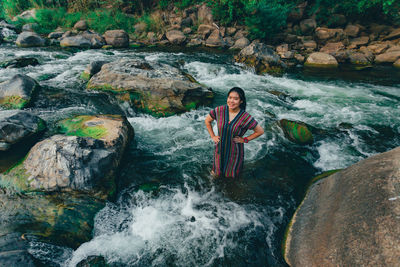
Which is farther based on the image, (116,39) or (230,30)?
(230,30)

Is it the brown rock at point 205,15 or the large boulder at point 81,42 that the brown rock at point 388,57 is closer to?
the brown rock at point 205,15

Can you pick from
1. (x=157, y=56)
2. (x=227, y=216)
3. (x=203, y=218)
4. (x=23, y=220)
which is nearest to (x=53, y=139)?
(x=23, y=220)

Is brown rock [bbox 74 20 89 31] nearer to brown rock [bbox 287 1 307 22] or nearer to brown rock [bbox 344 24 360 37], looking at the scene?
brown rock [bbox 287 1 307 22]

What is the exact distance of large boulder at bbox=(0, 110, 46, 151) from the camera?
4.28 m

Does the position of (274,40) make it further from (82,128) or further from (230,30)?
(82,128)

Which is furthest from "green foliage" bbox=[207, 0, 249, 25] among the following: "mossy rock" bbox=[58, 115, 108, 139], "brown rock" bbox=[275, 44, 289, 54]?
"mossy rock" bbox=[58, 115, 108, 139]

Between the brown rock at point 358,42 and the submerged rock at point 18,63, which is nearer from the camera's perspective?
the submerged rock at point 18,63

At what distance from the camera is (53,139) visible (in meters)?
3.87

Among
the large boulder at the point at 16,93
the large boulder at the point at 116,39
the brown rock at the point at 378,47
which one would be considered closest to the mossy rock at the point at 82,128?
the large boulder at the point at 16,93

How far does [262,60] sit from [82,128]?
32.7 ft

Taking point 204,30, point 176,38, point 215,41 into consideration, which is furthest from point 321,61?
point 176,38

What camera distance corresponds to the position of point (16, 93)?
624 cm

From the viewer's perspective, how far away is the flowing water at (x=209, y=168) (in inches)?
128

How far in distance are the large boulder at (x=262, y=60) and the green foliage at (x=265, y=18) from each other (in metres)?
4.49
